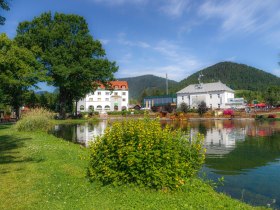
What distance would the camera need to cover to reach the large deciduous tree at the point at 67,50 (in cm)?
4434

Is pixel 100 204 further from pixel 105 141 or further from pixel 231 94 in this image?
pixel 231 94

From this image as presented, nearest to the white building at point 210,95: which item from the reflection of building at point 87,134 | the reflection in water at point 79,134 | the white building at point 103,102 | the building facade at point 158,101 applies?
Result: the building facade at point 158,101

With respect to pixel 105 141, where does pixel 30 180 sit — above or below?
below

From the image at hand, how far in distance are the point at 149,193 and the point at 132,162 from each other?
79cm

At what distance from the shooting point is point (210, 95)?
3221 inches

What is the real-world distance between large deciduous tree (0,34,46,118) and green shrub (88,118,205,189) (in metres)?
7.48

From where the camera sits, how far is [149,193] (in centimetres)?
652

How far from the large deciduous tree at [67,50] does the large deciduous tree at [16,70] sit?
4798 mm

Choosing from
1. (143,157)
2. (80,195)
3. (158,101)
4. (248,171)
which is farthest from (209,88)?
(80,195)

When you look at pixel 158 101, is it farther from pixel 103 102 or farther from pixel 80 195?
pixel 80 195

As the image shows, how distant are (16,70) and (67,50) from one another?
1189 inches

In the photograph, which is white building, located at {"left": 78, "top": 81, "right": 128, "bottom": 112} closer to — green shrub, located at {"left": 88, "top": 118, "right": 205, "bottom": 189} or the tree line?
the tree line

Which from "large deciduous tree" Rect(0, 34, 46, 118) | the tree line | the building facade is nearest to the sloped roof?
the building facade

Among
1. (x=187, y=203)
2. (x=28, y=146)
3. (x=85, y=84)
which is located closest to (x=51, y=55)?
(x=85, y=84)
